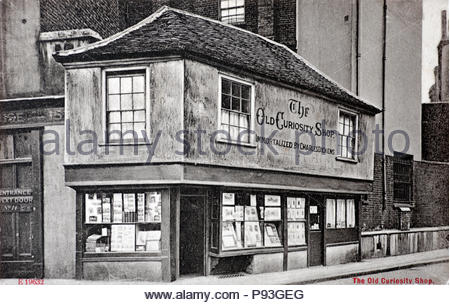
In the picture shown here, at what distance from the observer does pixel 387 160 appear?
37.4 ft

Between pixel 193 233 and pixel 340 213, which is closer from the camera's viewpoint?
pixel 193 233

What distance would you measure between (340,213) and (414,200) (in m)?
2.10

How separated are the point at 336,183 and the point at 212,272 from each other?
3.55 metres

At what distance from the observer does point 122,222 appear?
845 cm

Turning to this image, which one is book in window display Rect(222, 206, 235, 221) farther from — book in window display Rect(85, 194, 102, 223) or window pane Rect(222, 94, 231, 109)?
book in window display Rect(85, 194, 102, 223)

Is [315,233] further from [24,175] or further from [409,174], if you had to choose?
[24,175]

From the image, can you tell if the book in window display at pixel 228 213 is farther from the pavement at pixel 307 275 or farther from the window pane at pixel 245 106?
the window pane at pixel 245 106

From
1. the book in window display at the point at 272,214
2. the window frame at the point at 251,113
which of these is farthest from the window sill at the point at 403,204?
the window frame at the point at 251,113

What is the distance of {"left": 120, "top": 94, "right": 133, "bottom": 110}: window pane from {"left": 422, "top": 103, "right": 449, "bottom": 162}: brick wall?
497 centimetres

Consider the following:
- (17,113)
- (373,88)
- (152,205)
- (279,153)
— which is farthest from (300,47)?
(17,113)

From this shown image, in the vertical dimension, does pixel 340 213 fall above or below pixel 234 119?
below

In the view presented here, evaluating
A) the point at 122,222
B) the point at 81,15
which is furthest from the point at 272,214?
the point at 81,15

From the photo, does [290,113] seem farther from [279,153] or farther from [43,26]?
[43,26]

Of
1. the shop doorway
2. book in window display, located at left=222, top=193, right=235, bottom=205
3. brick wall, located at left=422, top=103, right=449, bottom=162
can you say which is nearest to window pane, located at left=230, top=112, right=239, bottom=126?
book in window display, located at left=222, top=193, right=235, bottom=205
